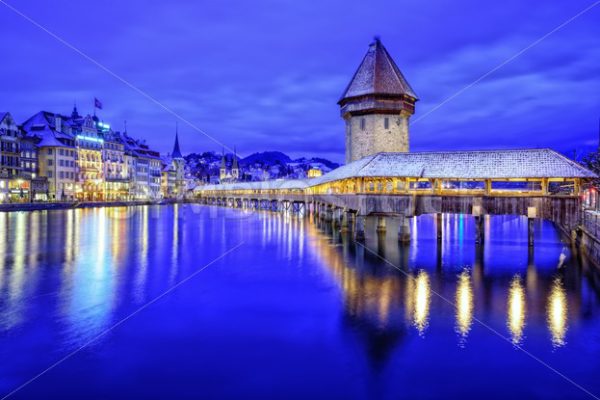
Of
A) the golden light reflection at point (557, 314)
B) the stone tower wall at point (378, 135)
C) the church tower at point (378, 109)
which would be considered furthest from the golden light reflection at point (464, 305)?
the church tower at point (378, 109)

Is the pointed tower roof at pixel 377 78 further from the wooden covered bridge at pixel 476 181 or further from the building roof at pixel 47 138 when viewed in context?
the building roof at pixel 47 138

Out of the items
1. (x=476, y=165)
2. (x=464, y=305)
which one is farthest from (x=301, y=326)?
(x=476, y=165)

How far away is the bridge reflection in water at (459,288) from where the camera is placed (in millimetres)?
14852

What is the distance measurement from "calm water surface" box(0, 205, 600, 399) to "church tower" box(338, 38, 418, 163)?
2463cm

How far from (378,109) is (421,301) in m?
37.0

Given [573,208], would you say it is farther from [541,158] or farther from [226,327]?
[226,327]

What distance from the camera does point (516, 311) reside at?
16.6 m

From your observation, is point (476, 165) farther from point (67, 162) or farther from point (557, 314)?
point (67, 162)

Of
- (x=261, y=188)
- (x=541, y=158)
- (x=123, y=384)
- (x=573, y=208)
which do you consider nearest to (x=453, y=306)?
(x=123, y=384)

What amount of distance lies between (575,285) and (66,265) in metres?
27.7

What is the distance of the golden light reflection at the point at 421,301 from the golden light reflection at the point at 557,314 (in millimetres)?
3971

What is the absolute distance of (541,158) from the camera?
2802cm

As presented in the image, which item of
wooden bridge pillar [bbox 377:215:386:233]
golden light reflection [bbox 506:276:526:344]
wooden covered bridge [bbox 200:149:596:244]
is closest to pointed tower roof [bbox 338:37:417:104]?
wooden bridge pillar [bbox 377:215:386:233]

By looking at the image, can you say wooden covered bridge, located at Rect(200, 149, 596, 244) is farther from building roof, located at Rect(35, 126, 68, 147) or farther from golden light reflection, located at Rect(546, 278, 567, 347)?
building roof, located at Rect(35, 126, 68, 147)
